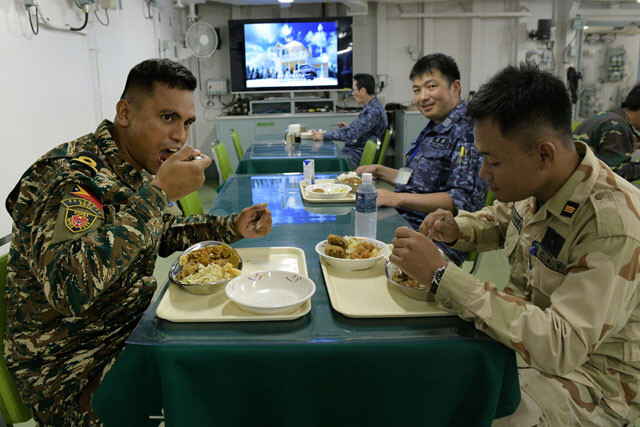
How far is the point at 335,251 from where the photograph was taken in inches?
→ 52.7

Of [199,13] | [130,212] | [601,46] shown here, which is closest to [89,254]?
[130,212]

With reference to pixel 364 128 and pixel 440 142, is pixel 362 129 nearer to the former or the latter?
pixel 364 128

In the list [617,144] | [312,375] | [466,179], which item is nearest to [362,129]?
[617,144]

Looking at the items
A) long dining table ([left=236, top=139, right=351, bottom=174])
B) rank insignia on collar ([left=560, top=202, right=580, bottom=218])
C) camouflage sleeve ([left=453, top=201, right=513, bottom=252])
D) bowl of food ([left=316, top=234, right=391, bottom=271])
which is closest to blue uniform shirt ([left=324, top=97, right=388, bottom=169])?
long dining table ([left=236, top=139, right=351, bottom=174])

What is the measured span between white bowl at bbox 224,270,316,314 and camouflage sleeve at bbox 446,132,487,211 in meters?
1.20

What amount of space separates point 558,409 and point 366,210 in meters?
0.83

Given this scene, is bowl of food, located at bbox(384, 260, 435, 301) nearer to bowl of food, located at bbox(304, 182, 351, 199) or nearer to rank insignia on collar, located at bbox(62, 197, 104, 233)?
rank insignia on collar, located at bbox(62, 197, 104, 233)

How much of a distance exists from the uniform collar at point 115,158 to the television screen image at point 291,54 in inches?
235

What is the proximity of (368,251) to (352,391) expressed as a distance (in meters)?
0.47

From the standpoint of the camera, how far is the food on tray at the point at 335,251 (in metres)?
1.34

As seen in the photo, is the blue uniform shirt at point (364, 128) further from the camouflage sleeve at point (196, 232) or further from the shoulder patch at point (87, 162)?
the shoulder patch at point (87, 162)

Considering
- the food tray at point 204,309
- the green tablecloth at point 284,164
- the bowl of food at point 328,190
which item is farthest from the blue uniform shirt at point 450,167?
the green tablecloth at point 284,164

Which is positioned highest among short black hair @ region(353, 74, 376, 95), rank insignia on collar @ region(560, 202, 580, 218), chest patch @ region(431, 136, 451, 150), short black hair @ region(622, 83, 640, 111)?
short black hair @ region(353, 74, 376, 95)

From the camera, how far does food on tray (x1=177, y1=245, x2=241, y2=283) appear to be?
1.18 m
